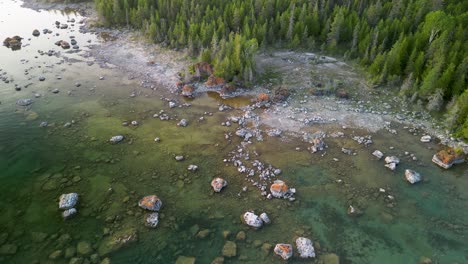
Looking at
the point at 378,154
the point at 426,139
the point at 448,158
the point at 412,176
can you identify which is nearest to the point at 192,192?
the point at 378,154

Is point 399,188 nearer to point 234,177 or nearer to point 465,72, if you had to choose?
point 234,177

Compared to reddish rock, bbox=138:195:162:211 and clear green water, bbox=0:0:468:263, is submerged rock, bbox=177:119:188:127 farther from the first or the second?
reddish rock, bbox=138:195:162:211

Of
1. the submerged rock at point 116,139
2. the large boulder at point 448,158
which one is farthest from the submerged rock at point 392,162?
the submerged rock at point 116,139

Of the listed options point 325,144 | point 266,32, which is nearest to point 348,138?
point 325,144

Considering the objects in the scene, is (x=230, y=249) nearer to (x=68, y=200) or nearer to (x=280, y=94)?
(x=68, y=200)

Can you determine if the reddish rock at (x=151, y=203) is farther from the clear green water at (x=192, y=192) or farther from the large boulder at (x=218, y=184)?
the large boulder at (x=218, y=184)

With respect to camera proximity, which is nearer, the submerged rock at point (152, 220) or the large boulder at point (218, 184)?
the submerged rock at point (152, 220)
